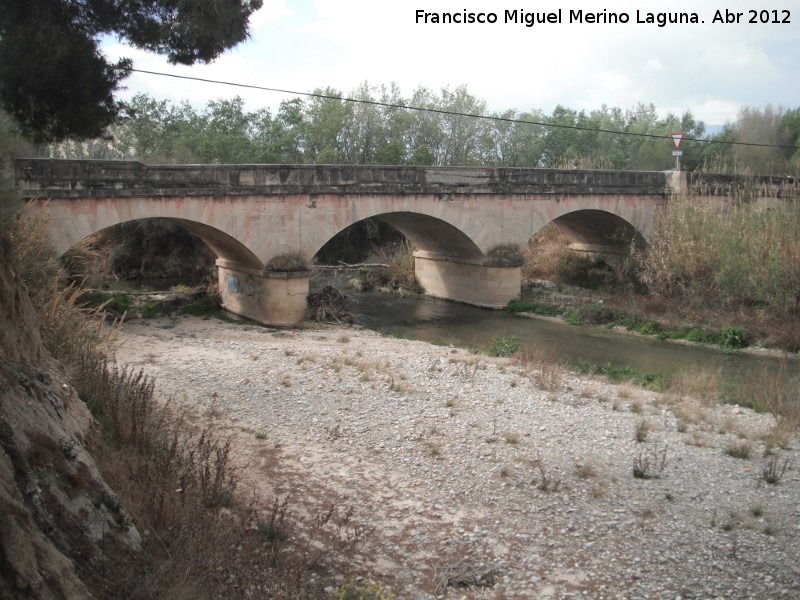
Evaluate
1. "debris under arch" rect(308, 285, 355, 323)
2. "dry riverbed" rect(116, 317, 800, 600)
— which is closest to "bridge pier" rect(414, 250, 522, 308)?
"debris under arch" rect(308, 285, 355, 323)

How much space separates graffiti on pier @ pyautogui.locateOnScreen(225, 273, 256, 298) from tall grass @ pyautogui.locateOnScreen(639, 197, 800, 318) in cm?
1080

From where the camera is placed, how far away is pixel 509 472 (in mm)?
7059

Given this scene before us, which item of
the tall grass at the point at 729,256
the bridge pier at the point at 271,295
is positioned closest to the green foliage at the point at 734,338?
the tall grass at the point at 729,256

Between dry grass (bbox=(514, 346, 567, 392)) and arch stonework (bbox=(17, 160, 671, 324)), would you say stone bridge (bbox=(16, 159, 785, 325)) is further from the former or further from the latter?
dry grass (bbox=(514, 346, 567, 392))

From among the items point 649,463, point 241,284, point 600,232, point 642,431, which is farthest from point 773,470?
point 600,232

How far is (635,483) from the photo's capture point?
22.9 feet

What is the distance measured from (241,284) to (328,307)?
225 cm

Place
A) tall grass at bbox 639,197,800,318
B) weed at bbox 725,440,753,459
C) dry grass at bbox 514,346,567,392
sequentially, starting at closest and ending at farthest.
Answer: weed at bbox 725,440,753,459 < dry grass at bbox 514,346,567,392 < tall grass at bbox 639,197,800,318

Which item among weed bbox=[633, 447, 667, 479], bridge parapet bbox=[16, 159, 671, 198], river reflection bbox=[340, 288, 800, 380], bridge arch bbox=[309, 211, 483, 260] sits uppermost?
bridge parapet bbox=[16, 159, 671, 198]

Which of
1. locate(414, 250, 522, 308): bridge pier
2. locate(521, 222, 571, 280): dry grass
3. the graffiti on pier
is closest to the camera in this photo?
the graffiti on pier

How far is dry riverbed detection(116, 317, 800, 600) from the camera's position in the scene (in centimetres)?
528

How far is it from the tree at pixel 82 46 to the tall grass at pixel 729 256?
15.1 m

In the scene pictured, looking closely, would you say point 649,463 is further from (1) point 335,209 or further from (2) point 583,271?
(2) point 583,271

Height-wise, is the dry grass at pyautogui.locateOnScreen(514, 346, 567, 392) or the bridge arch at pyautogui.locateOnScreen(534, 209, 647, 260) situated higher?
the bridge arch at pyautogui.locateOnScreen(534, 209, 647, 260)
